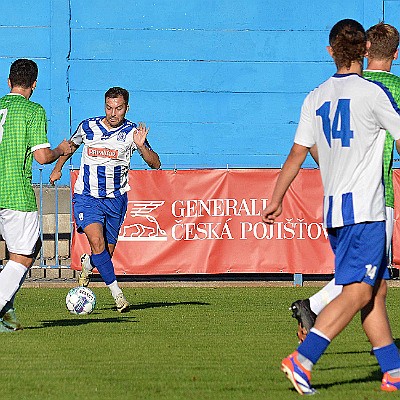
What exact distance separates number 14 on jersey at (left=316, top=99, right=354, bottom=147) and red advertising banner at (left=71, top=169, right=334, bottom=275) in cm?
1024

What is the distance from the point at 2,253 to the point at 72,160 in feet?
9.59

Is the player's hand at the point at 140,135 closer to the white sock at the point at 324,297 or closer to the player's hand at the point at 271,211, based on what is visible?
the white sock at the point at 324,297

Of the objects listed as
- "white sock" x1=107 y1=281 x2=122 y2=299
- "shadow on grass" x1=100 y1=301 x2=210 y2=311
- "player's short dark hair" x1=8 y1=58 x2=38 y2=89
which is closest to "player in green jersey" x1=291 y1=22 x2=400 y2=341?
"player's short dark hair" x1=8 y1=58 x2=38 y2=89

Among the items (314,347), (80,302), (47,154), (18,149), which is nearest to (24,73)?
(18,149)

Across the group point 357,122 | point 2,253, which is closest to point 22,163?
point 357,122

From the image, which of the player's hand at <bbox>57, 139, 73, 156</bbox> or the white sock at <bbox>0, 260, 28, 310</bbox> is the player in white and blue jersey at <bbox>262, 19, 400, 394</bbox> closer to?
the player's hand at <bbox>57, 139, 73, 156</bbox>

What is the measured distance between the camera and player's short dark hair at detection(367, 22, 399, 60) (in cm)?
807

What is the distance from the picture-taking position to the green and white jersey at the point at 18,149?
10.3m

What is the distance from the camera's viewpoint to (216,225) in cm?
1711

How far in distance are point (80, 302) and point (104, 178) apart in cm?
141

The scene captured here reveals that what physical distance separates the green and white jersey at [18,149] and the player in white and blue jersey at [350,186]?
3.86 meters

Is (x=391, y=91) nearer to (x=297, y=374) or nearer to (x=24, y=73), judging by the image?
(x=297, y=374)

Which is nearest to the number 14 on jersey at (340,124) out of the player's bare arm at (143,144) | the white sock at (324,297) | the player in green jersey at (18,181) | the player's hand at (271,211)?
the player's hand at (271,211)

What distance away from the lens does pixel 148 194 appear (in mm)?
17156
